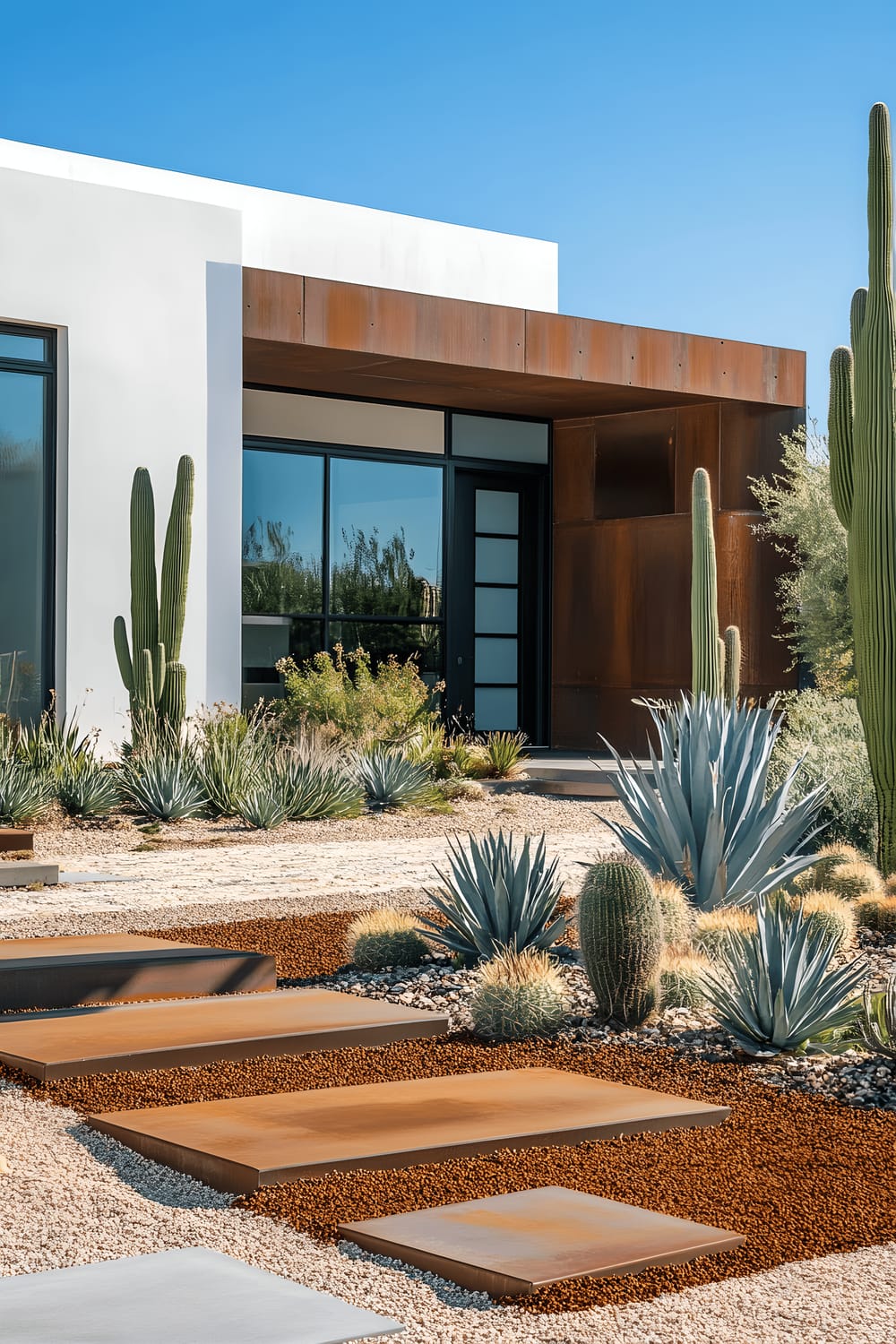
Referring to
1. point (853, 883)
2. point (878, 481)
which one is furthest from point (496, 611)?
point (853, 883)

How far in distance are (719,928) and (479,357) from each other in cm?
1184

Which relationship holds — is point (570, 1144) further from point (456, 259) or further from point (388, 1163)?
point (456, 259)

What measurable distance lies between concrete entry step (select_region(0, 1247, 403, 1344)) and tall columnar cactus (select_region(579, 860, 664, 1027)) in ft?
8.66

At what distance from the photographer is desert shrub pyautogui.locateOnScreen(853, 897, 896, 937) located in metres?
7.59

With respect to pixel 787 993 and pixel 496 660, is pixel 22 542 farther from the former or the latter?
pixel 787 993

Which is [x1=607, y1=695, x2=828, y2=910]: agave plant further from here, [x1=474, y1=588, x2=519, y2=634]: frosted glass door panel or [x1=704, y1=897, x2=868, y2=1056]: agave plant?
[x1=474, y1=588, x2=519, y2=634]: frosted glass door panel

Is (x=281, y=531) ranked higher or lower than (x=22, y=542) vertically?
higher

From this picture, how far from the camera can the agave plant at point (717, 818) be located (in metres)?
7.39

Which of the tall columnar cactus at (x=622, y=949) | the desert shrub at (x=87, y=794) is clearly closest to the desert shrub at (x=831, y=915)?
the tall columnar cactus at (x=622, y=949)

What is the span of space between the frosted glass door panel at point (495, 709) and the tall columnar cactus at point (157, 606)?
7310mm

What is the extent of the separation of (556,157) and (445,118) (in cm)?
177

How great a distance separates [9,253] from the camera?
14.9 m

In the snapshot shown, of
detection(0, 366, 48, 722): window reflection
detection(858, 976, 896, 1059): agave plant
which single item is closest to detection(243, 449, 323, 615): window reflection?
detection(0, 366, 48, 722): window reflection

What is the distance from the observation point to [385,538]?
781 inches
